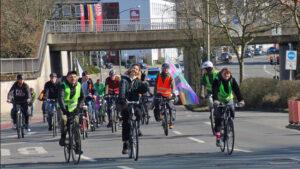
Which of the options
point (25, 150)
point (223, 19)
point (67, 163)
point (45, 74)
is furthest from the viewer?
point (45, 74)

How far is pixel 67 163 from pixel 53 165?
39 centimetres

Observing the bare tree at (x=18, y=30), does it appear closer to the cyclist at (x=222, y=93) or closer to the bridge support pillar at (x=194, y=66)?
the bridge support pillar at (x=194, y=66)

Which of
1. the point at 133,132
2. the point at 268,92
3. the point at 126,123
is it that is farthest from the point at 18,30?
the point at 133,132

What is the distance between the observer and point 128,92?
609 inches

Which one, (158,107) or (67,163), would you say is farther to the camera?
(158,107)

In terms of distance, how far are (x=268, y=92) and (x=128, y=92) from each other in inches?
910

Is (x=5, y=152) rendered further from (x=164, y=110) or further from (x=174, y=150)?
(x=174, y=150)

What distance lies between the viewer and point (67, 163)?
15.6m

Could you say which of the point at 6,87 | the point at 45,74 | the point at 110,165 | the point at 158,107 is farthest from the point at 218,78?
the point at 45,74

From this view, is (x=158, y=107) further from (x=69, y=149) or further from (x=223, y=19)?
(x=223, y=19)

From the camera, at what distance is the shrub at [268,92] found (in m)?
35.7

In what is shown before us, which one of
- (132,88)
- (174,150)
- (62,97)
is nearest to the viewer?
(62,97)

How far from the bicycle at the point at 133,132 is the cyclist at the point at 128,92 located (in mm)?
82

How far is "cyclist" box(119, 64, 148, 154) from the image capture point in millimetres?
15305
